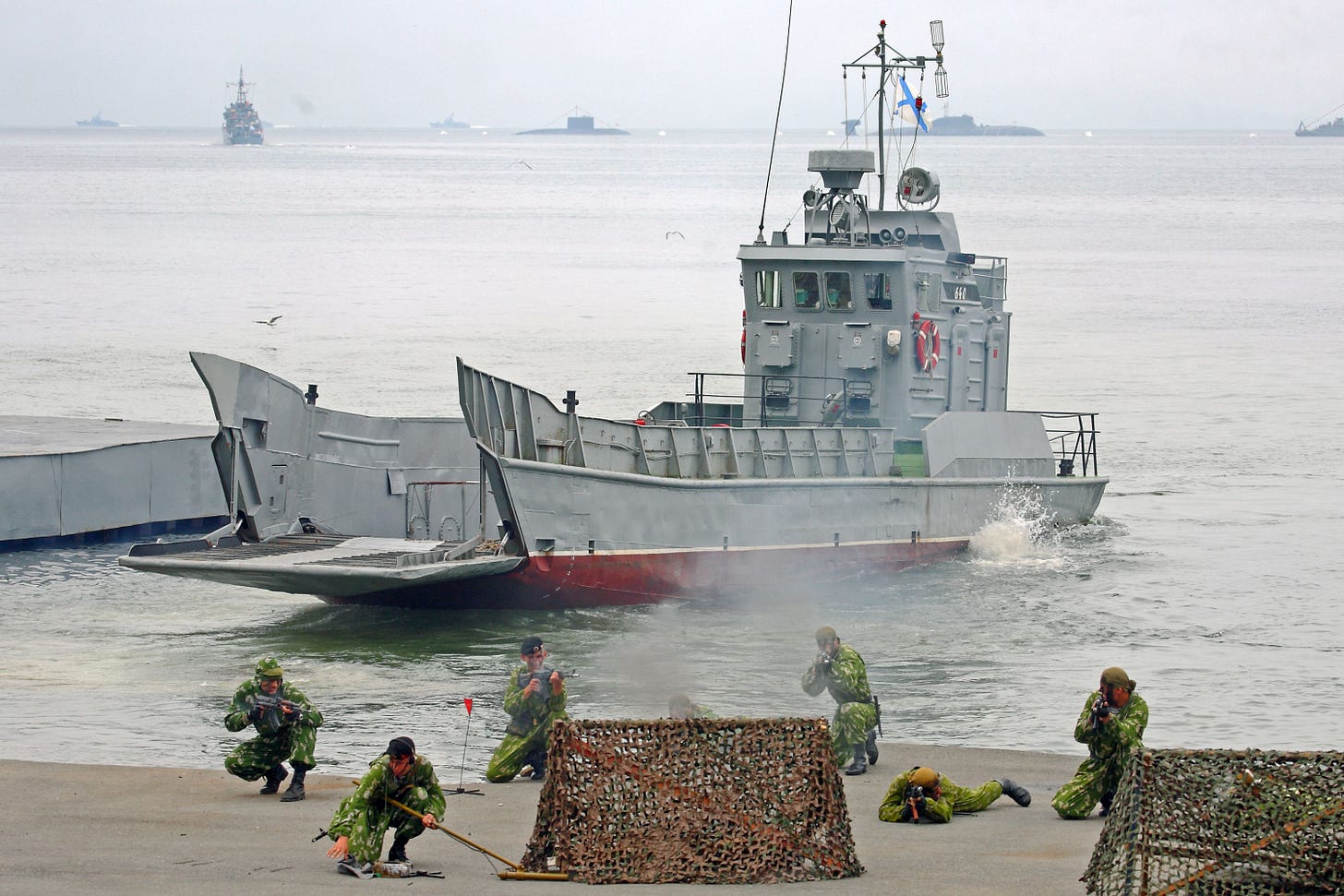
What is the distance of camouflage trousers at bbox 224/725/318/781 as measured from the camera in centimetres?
1155

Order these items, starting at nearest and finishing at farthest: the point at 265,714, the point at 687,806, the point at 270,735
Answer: the point at 687,806, the point at 265,714, the point at 270,735

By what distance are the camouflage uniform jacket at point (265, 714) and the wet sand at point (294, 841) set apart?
532 mm

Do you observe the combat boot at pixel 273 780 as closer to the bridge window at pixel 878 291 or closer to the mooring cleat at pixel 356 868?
the mooring cleat at pixel 356 868

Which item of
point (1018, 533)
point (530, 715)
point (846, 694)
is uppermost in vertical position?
point (1018, 533)

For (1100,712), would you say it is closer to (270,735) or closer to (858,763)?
(858,763)

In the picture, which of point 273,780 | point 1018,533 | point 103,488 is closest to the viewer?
point 273,780

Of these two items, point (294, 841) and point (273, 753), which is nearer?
point (294, 841)

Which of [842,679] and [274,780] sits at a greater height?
[842,679]

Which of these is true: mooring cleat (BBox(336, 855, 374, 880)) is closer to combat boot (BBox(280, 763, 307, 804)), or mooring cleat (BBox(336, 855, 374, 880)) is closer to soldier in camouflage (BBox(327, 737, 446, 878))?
soldier in camouflage (BBox(327, 737, 446, 878))

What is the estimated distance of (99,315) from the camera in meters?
64.8

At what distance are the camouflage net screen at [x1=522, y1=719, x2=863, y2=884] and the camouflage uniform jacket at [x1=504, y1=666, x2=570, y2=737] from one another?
260 cm

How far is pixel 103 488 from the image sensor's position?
23672mm

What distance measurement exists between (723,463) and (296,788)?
1027 cm

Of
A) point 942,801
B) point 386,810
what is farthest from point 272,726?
point 942,801
